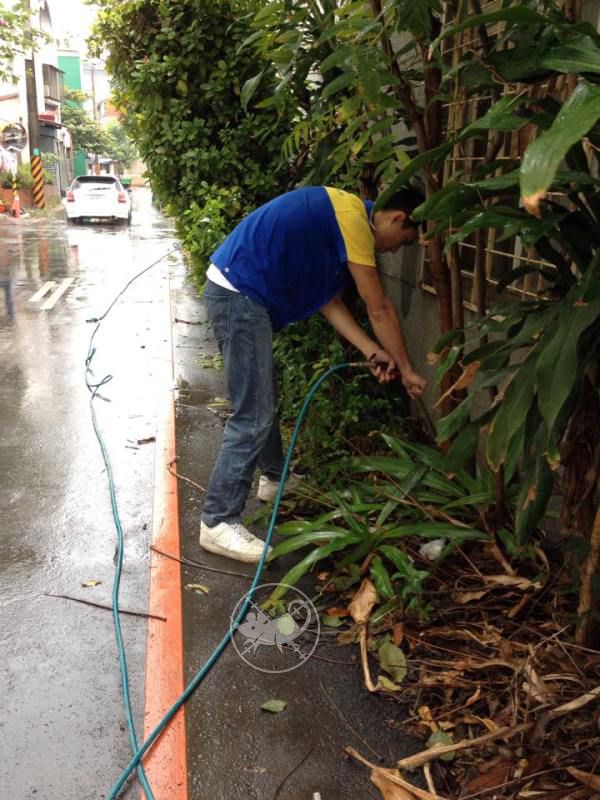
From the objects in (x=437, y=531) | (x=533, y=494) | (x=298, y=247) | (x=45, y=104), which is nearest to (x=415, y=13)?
(x=298, y=247)

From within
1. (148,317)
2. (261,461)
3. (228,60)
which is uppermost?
(228,60)

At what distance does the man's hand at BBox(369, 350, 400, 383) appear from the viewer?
353 centimetres

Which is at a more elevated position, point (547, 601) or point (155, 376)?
point (547, 601)

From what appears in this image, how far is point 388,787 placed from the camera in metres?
2.29

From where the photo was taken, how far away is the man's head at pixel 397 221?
324 centimetres

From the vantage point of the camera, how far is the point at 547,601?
9.77ft

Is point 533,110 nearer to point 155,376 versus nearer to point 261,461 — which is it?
point 261,461

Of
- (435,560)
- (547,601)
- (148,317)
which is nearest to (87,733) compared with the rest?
(435,560)

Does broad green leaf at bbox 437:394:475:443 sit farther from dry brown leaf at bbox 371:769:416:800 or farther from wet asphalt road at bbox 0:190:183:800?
wet asphalt road at bbox 0:190:183:800

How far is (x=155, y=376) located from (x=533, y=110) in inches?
199

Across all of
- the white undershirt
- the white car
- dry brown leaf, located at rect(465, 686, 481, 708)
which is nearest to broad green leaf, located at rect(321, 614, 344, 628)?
dry brown leaf, located at rect(465, 686, 481, 708)

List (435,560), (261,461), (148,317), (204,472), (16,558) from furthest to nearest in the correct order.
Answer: (148,317)
(204,472)
(261,461)
(16,558)
(435,560)

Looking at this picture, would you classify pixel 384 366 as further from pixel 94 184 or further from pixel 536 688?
pixel 94 184

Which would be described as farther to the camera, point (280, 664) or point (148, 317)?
point (148, 317)
